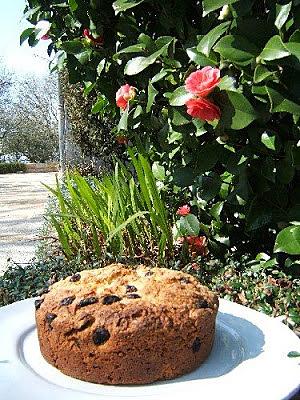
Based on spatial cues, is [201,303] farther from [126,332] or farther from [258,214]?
[258,214]

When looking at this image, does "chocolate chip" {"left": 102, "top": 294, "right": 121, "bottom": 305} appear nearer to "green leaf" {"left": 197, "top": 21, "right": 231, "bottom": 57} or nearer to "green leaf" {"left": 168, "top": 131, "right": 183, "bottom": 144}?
"green leaf" {"left": 197, "top": 21, "right": 231, "bottom": 57}

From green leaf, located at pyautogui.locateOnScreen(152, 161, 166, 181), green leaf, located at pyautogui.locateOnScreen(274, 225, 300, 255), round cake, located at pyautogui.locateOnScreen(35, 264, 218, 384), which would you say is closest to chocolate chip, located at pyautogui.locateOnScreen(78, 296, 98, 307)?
round cake, located at pyautogui.locateOnScreen(35, 264, 218, 384)

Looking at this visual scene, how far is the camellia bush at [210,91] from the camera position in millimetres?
1636

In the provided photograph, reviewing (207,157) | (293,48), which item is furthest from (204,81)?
(207,157)

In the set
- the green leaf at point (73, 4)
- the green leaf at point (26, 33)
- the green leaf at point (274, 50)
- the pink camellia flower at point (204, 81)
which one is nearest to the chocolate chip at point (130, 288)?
the pink camellia flower at point (204, 81)

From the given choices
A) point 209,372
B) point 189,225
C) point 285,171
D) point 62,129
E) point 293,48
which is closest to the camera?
point 209,372

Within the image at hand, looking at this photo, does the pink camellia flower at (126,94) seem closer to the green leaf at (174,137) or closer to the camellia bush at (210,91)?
the camellia bush at (210,91)

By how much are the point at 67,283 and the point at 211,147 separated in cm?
82

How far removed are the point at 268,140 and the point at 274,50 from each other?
0.40m

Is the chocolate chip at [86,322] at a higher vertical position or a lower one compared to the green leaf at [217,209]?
higher

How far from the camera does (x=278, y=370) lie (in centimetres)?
117

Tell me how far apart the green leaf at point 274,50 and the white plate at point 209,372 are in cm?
73

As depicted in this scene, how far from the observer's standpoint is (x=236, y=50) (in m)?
1.64

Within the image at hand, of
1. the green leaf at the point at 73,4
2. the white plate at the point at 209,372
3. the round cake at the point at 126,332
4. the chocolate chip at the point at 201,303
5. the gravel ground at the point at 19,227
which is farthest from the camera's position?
the gravel ground at the point at 19,227
